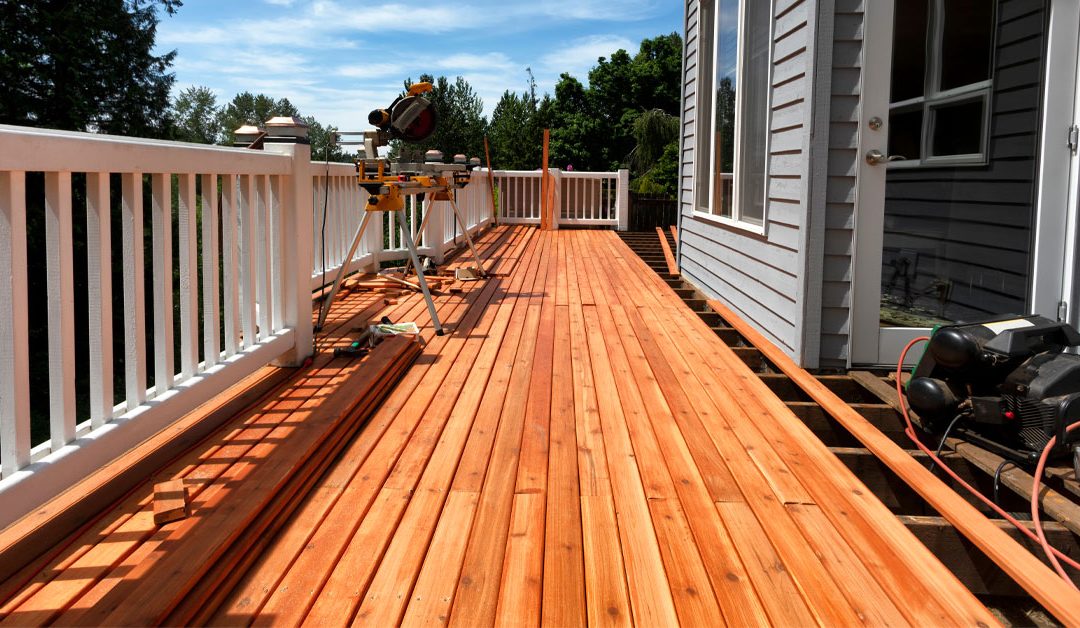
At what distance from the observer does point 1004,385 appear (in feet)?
8.18

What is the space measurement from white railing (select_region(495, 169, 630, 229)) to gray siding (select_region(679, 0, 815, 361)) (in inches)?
299

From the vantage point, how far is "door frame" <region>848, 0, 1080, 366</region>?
3164mm

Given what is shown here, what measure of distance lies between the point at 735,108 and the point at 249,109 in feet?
229

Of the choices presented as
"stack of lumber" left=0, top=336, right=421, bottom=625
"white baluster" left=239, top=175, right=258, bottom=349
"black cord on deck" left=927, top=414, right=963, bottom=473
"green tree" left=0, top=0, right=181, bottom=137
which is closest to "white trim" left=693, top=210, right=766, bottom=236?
"black cord on deck" left=927, top=414, right=963, bottom=473

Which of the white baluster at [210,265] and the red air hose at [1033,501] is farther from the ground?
the white baluster at [210,265]

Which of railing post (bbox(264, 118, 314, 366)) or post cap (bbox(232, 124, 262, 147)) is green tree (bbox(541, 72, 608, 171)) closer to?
post cap (bbox(232, 124, 262, 147))

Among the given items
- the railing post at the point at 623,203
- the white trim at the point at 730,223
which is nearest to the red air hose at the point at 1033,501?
the white trim at the point at 730,223

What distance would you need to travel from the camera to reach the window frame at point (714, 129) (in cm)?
414

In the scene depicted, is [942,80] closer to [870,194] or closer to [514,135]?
[870,194]

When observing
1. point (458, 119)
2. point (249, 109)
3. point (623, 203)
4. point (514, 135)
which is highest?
point (249, 109)

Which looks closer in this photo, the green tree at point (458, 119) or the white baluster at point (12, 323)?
the white baluster at point (12, 323)

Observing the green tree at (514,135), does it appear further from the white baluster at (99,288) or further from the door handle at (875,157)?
the white baluster at (99,288)

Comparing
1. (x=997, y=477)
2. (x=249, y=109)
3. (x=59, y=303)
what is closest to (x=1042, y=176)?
(x=997, y=477)

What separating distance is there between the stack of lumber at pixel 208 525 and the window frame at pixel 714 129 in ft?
8.27
